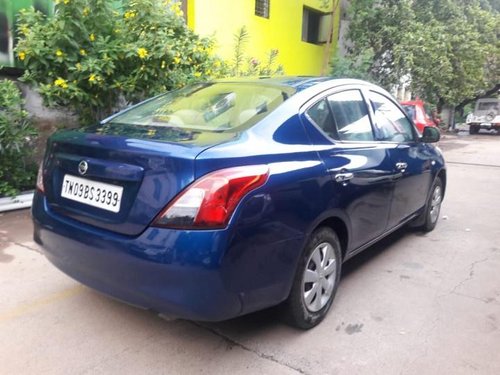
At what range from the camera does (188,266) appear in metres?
2.10

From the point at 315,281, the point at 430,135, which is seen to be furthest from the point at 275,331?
the point at 430,135

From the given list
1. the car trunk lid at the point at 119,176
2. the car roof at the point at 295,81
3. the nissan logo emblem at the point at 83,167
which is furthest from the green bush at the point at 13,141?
the nissan logo emblem at the point at 83,167

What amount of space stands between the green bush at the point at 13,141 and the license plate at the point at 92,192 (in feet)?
10.0

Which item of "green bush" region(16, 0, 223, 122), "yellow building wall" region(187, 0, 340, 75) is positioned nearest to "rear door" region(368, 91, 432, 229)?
"green bush" region(16, 0, 223, 122)

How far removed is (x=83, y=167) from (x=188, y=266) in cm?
86

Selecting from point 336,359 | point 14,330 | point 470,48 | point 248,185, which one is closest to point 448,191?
point 336,359

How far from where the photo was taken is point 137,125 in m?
2.83

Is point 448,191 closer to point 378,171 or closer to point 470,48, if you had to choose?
point 378,171

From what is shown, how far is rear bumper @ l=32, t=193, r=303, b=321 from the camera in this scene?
A: 83.1 inches

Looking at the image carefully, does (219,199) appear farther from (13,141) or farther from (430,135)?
(13,141)

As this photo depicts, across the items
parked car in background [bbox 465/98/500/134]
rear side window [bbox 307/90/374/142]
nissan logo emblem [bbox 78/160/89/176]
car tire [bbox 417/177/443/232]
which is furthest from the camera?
parked car in background [bbox 465/98/500/134]

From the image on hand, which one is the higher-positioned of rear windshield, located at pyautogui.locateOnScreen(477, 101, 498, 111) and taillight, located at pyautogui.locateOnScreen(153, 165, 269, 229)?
rear windshield, located at pyautogui.locateOnScreen(477, 101, 498, 111)

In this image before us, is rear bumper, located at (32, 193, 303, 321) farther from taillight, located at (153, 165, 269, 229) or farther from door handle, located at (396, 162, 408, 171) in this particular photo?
door handle, located at (396, 162, 408, 171)

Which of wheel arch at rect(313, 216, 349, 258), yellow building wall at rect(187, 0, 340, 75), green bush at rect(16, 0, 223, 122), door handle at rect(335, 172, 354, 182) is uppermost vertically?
yellow building wall at rect(187, 0, 340, 75)
